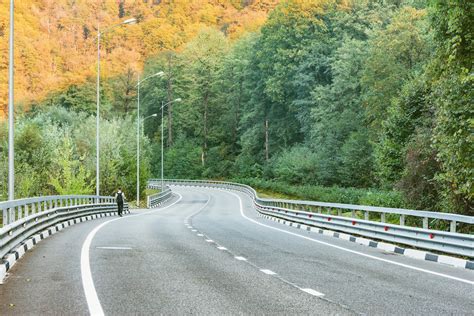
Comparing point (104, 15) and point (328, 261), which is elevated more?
point (104, 15)

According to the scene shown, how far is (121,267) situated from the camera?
41.0 feet

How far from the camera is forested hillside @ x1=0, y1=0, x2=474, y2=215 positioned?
19734 mm

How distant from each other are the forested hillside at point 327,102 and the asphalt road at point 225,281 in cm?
628

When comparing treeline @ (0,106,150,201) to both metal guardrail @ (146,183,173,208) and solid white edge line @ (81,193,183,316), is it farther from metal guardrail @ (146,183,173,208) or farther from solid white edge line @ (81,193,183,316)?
solid white edge line @ (81,193,183,316)

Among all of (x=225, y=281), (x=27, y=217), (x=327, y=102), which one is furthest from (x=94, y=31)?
(x=225, y=281)

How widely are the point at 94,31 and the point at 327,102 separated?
60.3 metres

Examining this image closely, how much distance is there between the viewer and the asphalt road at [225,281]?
8461 mm

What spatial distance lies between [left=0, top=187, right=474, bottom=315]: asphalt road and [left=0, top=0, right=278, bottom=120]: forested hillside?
7513cm

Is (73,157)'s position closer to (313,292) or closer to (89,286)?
(89,286)

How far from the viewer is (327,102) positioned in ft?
229

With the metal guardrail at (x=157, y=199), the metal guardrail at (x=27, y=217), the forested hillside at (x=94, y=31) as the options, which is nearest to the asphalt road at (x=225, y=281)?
the metal guardrail at (x=27, y=217)

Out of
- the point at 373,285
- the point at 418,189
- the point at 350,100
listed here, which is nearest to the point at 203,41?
the point at 350,100

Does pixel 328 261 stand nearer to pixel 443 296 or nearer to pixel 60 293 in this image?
pixel 443 296

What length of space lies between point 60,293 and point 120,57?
4372 inches
